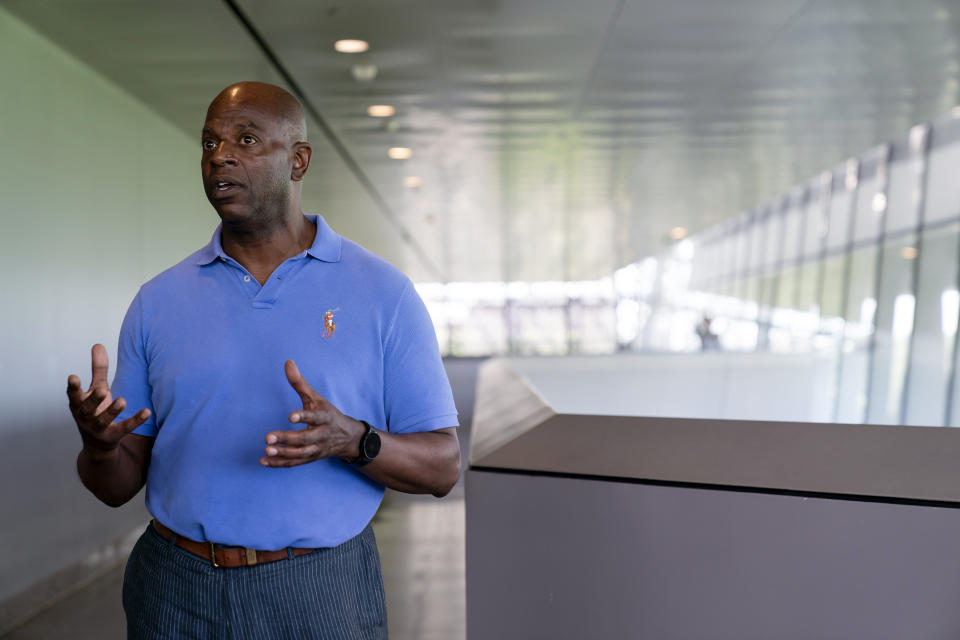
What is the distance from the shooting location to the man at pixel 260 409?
1418mm

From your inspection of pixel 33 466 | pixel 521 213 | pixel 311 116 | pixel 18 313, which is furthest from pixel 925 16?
pixel 521 213

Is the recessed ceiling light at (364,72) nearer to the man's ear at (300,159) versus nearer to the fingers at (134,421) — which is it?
the man's ear at (300,159)

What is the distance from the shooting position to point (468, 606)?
190cm

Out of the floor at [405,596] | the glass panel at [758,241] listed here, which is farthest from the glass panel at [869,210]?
the floor at [405,596]

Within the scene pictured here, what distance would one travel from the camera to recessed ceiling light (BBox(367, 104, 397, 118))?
299 inches

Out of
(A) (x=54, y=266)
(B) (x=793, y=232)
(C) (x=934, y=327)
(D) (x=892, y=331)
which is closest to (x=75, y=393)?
(A) (x=54, y=266)

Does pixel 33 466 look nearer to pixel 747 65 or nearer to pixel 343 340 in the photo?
pixel 343 340

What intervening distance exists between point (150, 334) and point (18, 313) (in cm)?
421

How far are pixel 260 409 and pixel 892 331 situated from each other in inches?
469

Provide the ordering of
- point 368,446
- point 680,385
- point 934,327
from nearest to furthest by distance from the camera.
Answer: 1. point 368,446
2. point 680,385
3. point 934,327

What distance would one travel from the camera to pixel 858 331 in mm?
12742

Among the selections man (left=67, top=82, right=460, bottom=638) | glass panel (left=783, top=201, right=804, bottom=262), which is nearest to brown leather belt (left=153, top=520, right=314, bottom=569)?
man (left=67, top=82, right=460, bottom=638)

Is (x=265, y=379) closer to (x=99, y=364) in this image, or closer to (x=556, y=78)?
(x=99, y=364)

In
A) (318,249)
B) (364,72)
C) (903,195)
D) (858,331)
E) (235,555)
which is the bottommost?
(858,331)
